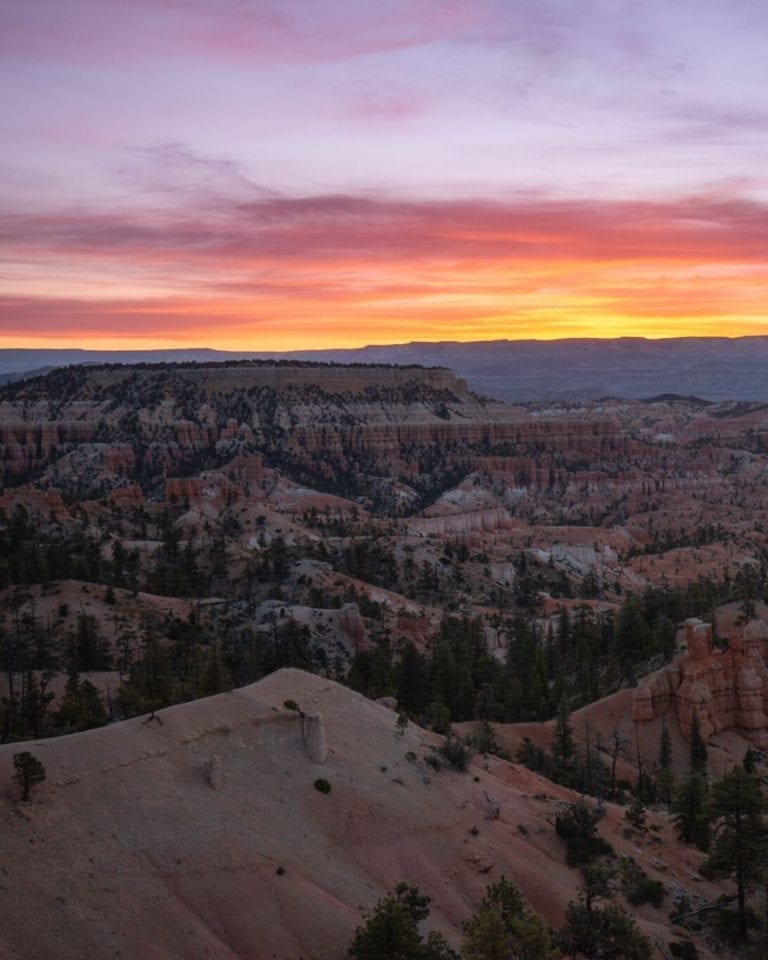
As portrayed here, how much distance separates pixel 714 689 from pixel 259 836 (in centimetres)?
2961

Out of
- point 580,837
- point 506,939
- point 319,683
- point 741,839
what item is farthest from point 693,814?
point 506,939

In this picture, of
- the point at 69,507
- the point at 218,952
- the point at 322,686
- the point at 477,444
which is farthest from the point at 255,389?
the point at 218,952

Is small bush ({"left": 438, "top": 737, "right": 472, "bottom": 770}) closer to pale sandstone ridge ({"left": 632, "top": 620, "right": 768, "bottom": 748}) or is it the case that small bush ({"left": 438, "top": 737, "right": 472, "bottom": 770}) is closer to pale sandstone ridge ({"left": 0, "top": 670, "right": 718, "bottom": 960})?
pale sandstone ridge ({"left": 0, "top": 670, "right": 718, "bottom": 960})

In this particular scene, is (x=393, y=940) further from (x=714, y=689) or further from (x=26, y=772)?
(x=714, y=689)

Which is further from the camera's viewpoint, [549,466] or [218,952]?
[549,466]

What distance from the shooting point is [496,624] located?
7656 centimetres

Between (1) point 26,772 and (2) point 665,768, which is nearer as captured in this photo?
(1) point 26,772

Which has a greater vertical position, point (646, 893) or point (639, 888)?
point (639, 888)

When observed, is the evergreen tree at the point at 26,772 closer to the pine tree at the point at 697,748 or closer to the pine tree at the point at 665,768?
the pine tree at the point at 665,768

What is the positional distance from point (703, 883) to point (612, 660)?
89.9 feet

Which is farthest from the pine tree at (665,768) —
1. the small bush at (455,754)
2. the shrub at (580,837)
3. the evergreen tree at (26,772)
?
the evergreen tree at (26,772)

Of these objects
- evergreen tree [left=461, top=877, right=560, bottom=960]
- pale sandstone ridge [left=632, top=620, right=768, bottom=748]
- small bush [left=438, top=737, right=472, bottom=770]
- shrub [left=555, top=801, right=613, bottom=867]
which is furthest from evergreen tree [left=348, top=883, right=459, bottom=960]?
pale sandstone ridge [left=632, top=620, right=768, bottom=748]

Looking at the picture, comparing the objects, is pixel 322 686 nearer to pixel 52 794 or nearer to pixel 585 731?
pixel 52 794

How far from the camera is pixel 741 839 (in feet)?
90.1
